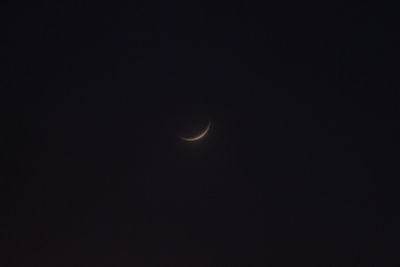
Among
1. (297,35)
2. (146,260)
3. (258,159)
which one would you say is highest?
(297,35)

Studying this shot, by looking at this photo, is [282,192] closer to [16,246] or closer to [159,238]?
[159,238]

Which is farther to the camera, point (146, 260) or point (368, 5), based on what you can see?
point (368, 5)

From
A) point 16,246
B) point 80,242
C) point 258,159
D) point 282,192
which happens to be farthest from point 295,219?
point 16,246

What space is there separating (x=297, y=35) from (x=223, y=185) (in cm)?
203

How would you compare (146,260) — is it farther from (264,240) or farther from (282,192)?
(282,192)

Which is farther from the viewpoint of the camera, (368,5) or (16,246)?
(368,5)

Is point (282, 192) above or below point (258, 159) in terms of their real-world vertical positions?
below

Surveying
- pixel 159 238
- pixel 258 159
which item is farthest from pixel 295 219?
pixel 159 238

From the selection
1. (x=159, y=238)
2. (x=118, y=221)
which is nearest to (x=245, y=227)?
(x=159, y=238)

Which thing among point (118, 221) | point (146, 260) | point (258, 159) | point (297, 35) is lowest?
point (146, 260)

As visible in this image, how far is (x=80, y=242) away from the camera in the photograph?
4805 mm

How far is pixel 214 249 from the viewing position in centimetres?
487

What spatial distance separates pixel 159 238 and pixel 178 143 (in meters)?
1.12

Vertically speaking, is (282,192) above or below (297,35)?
A: below
